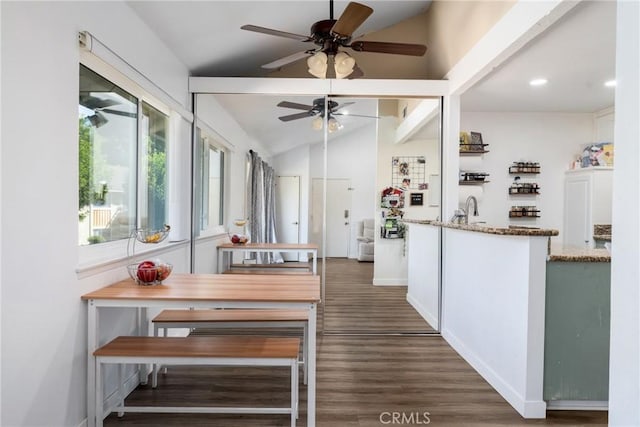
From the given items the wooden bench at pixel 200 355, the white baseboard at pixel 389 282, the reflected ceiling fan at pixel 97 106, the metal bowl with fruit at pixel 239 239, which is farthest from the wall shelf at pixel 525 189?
the reflected ceiling fan at pixel 97 106

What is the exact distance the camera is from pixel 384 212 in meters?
4.41

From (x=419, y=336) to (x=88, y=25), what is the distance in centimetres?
335

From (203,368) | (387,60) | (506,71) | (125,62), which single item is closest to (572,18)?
(506,71)

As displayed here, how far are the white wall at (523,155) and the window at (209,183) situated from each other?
3.01 metres

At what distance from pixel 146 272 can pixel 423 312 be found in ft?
9.55

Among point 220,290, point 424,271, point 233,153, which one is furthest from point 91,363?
point 424,271

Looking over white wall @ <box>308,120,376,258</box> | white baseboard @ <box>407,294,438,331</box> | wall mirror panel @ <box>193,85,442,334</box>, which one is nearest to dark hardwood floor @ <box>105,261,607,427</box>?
white baseboard @ <box>407,294,438,331</box>

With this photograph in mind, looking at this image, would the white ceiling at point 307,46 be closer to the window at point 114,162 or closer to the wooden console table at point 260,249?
the window at point 114,162

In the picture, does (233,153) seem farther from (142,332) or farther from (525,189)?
(525,189)

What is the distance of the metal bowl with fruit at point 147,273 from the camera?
Result: 6.97 ft

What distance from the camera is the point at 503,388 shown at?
2365mm

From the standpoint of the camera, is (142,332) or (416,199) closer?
(142,332)

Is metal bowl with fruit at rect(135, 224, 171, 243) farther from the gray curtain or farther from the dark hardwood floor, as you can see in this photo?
the gray curtain

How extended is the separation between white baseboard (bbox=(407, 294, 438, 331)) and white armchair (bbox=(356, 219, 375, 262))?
662mm
